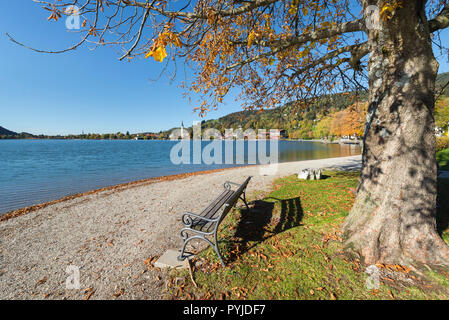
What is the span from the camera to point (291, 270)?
299 cm

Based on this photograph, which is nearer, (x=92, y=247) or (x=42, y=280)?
(x=42, y=280)

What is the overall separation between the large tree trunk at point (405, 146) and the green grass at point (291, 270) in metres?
0.39

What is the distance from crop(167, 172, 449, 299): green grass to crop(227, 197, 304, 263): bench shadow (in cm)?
2

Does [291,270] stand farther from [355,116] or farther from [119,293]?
[355,116]

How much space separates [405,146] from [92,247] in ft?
21.3

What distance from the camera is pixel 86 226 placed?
565 centimetres

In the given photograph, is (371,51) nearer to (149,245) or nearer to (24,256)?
A: (149,245)

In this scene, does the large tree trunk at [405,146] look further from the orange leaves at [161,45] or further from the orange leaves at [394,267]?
the orange leaves at [161,45]

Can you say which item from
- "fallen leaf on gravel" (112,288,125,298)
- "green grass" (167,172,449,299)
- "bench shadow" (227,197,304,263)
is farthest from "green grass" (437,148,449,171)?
"fallen leaf on gravel" (112,288,125,298)

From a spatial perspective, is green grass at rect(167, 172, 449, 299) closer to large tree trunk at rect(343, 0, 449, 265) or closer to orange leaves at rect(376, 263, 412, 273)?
orange leaves at rect(376, 263, 412, 273)

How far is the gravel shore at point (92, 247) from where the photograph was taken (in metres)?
2.99

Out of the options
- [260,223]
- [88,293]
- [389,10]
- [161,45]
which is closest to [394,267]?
[260,223]

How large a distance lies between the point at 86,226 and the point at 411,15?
8.65 meters
